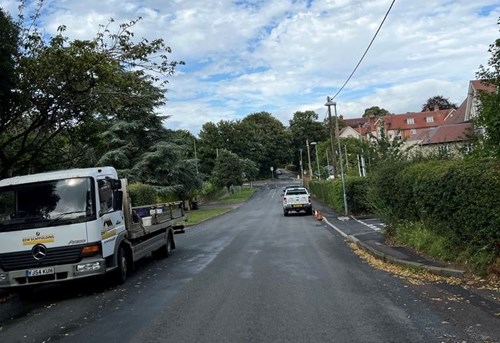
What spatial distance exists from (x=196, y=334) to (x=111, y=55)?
10.6 metres

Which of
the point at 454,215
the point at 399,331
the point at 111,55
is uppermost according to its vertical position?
the point at 111,55

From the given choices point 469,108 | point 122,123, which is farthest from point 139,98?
point 469,108

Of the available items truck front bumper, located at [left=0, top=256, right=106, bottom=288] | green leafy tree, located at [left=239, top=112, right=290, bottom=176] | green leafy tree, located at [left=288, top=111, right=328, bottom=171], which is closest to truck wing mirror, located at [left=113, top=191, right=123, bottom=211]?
truck front bumper, located at [left=0, top=256, right=106, bottom=288]

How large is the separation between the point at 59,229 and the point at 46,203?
0.76 meters

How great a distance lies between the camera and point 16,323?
25.9 feet

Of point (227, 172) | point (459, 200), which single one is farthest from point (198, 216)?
point (227, 172)

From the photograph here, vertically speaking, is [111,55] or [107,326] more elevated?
[111,55]

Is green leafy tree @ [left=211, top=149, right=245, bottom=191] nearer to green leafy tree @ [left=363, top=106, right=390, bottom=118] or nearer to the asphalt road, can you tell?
the asphalt road

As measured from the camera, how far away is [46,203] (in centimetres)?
976

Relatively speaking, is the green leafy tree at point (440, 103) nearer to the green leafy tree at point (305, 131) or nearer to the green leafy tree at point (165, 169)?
the green leafy tree at point (305, 131)

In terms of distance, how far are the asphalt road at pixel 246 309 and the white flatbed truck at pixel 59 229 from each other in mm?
575

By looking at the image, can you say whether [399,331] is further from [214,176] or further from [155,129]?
[214,176]

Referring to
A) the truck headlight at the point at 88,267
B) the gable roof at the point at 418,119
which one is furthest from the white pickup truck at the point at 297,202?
the gable roof at the point at 418,119

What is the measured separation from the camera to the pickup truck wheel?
10577 mm
